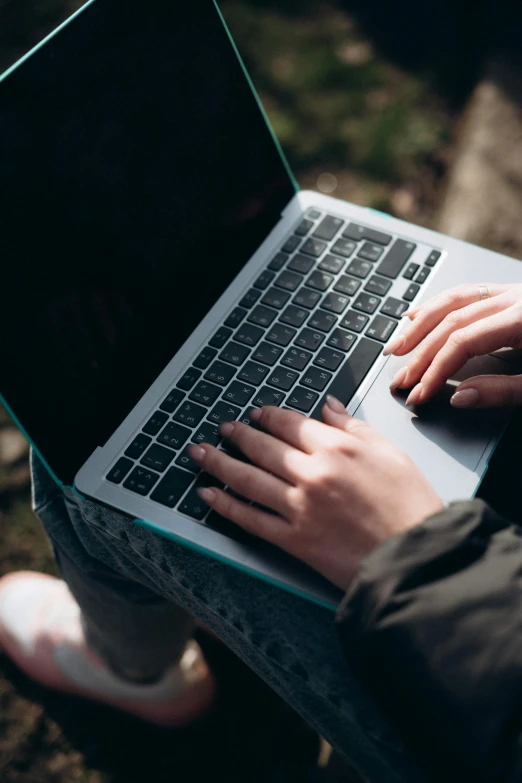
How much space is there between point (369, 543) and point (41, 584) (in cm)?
93

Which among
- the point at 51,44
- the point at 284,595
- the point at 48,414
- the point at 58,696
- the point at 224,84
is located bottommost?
the point at 58,696

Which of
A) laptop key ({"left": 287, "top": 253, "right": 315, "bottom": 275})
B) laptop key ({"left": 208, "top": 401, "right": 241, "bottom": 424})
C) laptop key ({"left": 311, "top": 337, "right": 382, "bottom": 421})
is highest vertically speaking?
laptop key ({"left": 287, "top": 253, "right": 315, "bottom": 275})

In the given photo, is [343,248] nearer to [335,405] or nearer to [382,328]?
[382,328]

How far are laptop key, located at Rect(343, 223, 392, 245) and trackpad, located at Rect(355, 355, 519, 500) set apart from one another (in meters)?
0.28

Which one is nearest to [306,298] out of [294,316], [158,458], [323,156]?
[294,316]

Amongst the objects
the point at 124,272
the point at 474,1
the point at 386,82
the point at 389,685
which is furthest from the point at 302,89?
the point at 389,685

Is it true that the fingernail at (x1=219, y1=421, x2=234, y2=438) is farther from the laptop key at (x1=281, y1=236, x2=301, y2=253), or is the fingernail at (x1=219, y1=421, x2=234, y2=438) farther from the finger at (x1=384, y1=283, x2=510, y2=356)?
the laptop key at (x1=281, y1=236, x2=301, y2=253)

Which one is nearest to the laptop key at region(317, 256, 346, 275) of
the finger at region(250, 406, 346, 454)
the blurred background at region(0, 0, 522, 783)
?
the finger at region(250, 406, 346, 454)

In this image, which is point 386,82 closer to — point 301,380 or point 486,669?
point 301,380

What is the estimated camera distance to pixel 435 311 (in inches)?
36.9

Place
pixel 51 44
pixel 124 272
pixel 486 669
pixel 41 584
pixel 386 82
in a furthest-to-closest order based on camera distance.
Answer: pixel 386 82 → pixel 41 584 → pixel 124 272 → pixel 51 44 → pixel 486 669

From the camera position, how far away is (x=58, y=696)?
142 centimetres

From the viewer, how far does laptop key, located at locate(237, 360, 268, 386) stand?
0.96 m

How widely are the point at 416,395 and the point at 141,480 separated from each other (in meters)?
0.38
